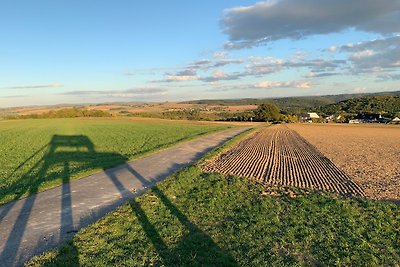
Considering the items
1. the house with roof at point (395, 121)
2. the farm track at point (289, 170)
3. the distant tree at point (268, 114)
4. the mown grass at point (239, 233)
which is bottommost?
the house with roof at point (395, 121)

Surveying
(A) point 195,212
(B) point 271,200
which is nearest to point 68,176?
(A) point 195,212

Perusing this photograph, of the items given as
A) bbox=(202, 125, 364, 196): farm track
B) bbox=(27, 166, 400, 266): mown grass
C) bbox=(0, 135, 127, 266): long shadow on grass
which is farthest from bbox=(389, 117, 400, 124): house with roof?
bbox=(27, 166, 400, 266): mown grass

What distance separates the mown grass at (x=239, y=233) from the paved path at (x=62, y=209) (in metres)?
0.57

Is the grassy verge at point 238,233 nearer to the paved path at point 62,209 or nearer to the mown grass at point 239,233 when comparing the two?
the mown grass at point 239,233

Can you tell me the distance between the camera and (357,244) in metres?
7.80

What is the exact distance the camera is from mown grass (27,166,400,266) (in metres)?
7.02

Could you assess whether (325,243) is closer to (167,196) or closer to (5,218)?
(167,196)

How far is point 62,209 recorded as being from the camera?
409 inches

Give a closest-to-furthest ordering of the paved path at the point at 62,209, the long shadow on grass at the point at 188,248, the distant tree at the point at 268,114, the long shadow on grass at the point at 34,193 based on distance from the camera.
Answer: the long shadow on grass at the point at 188,248 < the long shadow on grass at the point at 34,193 < the paved path at the point at 62,209 < the distant tree at the point at 268,114

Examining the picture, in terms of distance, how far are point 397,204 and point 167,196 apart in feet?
24.3

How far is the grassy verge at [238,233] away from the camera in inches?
277

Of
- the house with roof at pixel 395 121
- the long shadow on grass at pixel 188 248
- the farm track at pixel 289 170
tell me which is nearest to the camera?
the long shadow on grass at pixel 188 248

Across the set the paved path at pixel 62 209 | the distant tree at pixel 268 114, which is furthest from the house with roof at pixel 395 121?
the paved path at pixel 62 209

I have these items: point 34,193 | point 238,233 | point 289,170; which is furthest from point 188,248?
point 289,170
